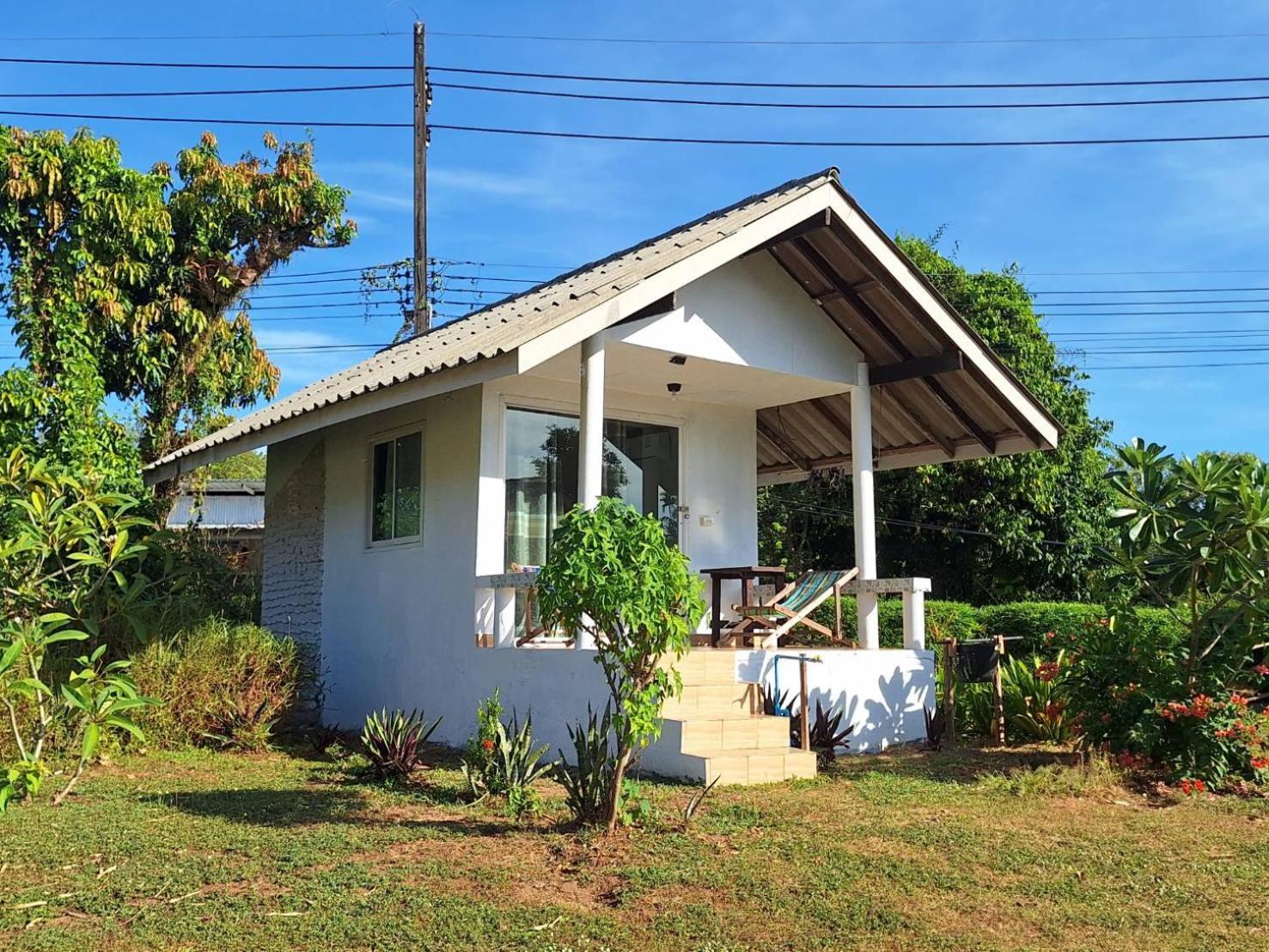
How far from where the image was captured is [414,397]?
952 cm

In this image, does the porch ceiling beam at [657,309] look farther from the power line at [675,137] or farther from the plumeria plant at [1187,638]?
the power line at [675,137]

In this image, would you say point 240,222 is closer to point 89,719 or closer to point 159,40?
point 159,40

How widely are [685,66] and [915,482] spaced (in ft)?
29.2

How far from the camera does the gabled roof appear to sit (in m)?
9.27

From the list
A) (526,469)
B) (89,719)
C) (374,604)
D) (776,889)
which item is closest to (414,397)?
(526,469)

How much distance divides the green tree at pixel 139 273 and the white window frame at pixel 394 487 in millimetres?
2959

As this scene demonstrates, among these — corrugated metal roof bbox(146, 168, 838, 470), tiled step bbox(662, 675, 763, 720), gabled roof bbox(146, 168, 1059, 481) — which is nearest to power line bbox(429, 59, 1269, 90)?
corrugated metal roof bbox(146, 168, 838, 470)

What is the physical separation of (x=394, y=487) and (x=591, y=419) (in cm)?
339

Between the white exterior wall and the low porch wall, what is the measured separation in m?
A: 5.37

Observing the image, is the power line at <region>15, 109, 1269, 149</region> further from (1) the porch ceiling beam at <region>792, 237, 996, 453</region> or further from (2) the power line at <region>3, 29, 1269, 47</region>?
(1) the porch ceiling beam at <region>792, 237, 996, 453</region>

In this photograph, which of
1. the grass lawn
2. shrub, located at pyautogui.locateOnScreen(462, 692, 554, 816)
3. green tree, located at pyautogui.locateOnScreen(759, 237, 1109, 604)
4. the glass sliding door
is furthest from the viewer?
green tree, located at pyautogui.locateOnScreen(759, 237, 1109, 604)

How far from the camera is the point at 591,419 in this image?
30.1ft

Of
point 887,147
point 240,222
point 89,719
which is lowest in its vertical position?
point 89,719

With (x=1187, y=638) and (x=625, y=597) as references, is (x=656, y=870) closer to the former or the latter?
(x=625, y=597)
